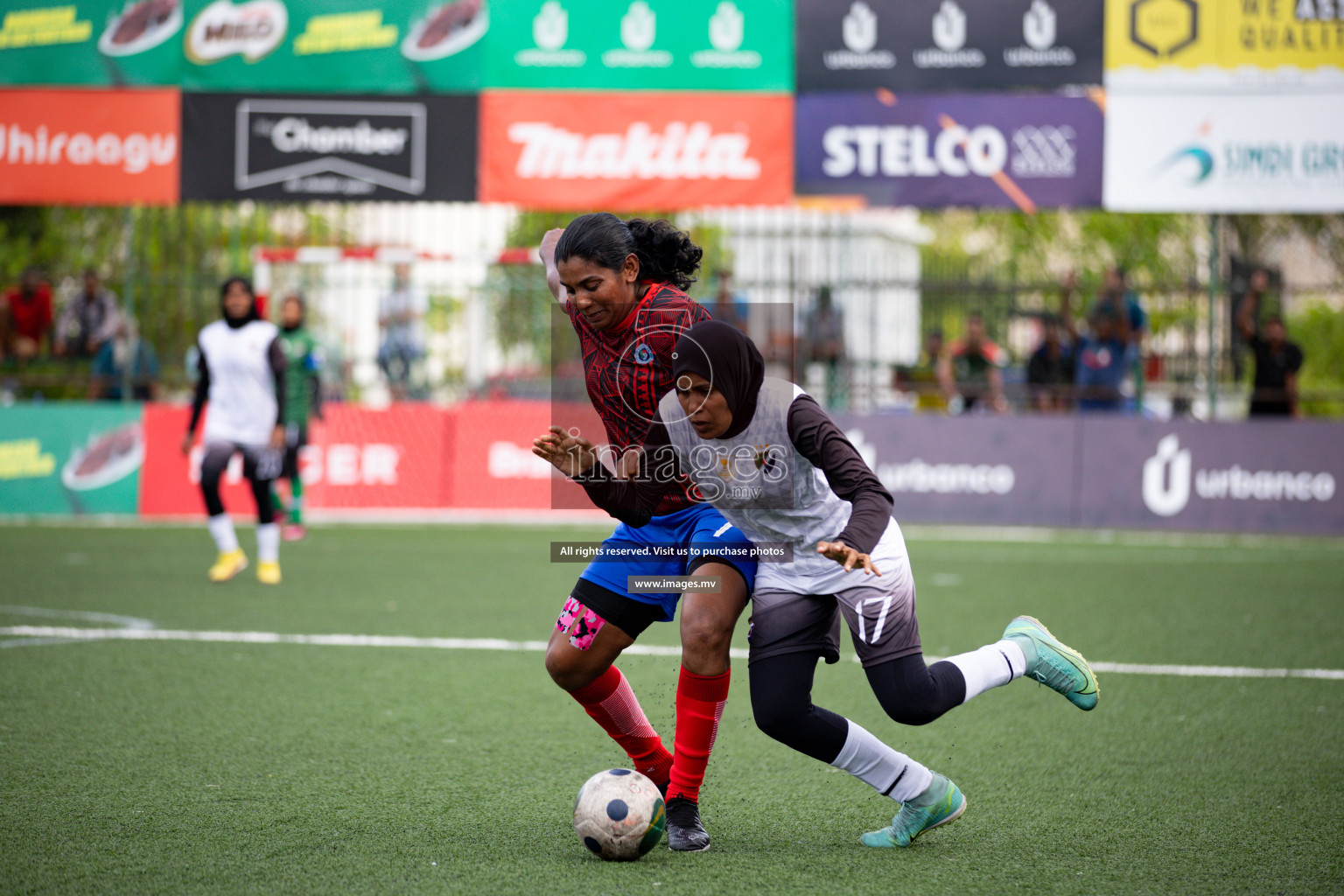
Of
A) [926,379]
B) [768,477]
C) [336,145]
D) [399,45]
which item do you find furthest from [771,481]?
[399,45]

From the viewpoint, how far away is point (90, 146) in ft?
48.0

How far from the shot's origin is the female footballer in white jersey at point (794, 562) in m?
A: 3.88

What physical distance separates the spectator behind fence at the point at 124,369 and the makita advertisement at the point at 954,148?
24.4ft

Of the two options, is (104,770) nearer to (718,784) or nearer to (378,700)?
(378,700)

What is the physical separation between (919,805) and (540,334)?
1226 cm

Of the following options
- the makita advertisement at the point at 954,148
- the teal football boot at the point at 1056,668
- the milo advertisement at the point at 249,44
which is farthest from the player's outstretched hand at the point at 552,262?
the milo advertisement at the point at 249,44

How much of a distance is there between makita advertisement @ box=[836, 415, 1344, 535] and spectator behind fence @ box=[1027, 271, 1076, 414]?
18.5 inches

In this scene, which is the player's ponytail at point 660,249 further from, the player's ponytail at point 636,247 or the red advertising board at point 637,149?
the red advertising board at point 637,149

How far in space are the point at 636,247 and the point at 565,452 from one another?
30.2 inches

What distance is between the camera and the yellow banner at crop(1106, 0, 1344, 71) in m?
13.7

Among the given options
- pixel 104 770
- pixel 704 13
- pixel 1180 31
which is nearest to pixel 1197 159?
pixel 1180 31

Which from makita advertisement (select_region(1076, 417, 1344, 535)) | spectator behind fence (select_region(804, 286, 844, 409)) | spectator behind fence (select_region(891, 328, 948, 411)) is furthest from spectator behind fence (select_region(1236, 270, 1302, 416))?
spectator behind fence (select_region(804, 286, 844, 409))

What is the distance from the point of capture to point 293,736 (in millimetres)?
5438

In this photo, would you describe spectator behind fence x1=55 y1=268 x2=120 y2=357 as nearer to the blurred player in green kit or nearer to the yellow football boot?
the blurred player in green kit
